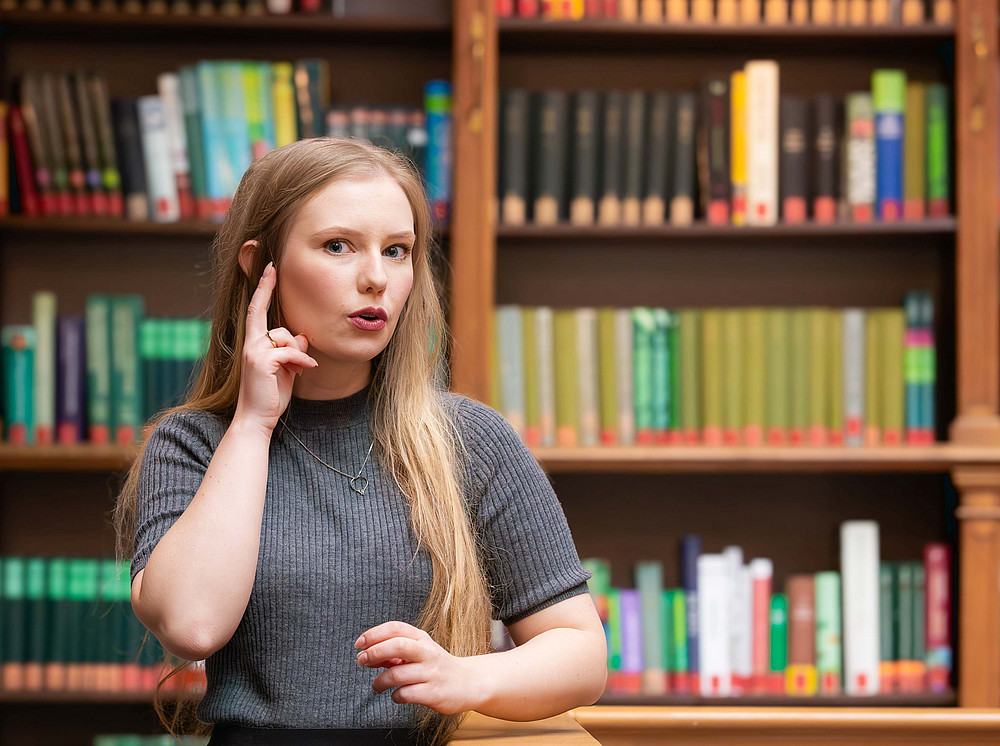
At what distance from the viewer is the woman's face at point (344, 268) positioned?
100 cm

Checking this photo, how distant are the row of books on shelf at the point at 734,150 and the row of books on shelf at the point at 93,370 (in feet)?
2.78

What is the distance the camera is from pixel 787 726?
1.29 meters

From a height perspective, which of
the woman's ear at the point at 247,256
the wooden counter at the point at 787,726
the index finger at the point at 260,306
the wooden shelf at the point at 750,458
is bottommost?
the wooden counter at the point at 787,726

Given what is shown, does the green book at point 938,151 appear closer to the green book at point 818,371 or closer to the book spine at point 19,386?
the green book at point 818,371

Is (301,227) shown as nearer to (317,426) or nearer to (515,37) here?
(317,426)

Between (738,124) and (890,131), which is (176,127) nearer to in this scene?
(738,124)

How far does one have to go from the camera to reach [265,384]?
0.96 metres

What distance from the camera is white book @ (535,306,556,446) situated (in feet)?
7.44

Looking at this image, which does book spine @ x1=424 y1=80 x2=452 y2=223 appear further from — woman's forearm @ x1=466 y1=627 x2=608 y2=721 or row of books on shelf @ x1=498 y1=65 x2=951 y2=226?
woman's forearm @ x1=466 y1=627 x2=608 y2=721

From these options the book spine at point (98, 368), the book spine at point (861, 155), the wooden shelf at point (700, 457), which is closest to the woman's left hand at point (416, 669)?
the wooden shelf at point (700, 457)

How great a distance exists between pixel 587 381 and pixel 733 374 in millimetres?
332

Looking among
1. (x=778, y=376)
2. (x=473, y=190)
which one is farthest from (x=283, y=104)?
(x=778, y=376)

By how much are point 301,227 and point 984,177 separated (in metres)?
1.77

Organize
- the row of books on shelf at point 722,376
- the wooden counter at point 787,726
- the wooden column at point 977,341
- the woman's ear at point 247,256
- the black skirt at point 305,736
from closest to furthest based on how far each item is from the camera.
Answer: the black skirt at point 305,736 → the woman's ear at point 247,256 → the wooden counter at point 787,726 → the wooden column at point 977,341 → the row of books on shelf at point 722,376
